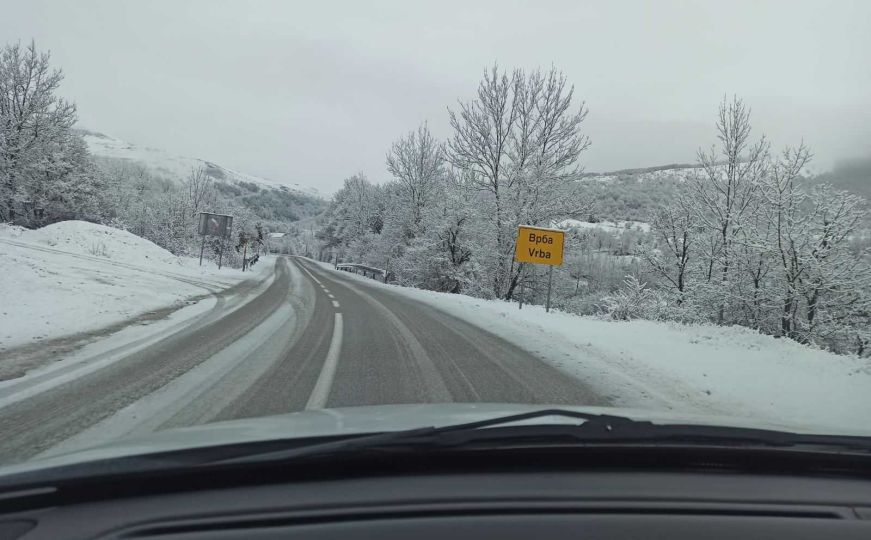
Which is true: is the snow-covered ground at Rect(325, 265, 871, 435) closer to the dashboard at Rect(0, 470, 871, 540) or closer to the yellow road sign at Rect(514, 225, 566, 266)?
the dashboard at Rect(0, 470, 871, 540)

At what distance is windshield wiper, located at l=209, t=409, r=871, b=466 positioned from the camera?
1.58 meters

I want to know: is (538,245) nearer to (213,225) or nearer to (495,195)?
(495,195)

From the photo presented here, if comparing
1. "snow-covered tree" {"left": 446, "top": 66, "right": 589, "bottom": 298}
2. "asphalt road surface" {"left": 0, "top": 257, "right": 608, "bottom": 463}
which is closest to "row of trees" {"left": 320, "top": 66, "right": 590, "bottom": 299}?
"snow-covered tree" {"left": 446, "top": 66, "right": 589, "bottom": 298}

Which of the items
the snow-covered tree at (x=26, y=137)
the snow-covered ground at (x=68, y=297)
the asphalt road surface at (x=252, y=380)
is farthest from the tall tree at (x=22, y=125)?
the asphalt road surface at (x=252, y=380)

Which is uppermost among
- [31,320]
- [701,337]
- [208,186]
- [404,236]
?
[208,186]

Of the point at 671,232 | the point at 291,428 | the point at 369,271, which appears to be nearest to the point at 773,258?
the point at 671,232

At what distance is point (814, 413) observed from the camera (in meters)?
5.18

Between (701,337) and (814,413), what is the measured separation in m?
4.24

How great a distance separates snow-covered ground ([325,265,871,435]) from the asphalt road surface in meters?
0.64

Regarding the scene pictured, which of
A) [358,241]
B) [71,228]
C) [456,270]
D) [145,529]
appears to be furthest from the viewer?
[358,241]

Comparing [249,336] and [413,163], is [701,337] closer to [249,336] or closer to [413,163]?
[249,336]

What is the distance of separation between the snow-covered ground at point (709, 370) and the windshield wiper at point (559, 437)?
22.1 inches

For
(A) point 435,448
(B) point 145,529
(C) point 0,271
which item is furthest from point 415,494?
(C) point 0,271

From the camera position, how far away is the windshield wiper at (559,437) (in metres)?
1.58
